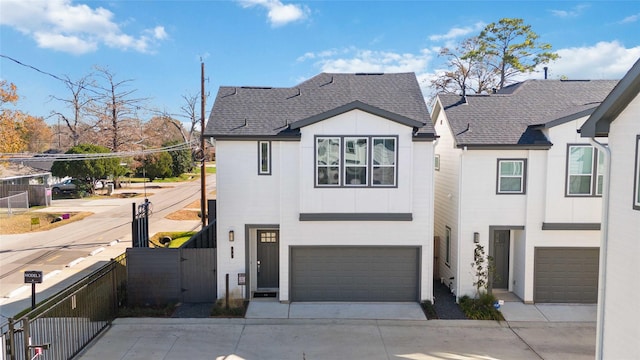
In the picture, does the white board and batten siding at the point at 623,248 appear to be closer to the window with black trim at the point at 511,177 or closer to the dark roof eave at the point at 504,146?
the dark roof eave at the point at 504,146

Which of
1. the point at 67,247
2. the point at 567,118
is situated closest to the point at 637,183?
the point at 567,118

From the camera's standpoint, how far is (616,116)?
7418 mm

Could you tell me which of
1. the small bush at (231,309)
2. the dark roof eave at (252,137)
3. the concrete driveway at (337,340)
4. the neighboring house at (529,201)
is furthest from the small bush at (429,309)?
the dark roof eave at (252,137)

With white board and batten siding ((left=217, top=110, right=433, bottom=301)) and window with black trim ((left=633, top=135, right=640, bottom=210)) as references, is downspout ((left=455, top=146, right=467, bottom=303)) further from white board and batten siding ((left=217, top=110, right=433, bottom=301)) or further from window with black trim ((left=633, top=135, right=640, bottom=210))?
window with black trim ((left=633, top=135, right=640, bottom=210))

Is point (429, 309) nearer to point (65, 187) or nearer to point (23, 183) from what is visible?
point (23, 183)

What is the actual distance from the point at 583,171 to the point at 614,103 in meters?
5.36

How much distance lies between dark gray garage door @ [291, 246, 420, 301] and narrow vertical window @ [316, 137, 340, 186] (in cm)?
226

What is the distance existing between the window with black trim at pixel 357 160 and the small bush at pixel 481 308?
4128 mm

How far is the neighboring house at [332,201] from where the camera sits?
469 inches

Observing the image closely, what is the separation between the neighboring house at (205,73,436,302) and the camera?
469 inches

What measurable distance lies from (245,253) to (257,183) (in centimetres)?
216

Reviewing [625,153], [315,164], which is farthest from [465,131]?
[625,153]

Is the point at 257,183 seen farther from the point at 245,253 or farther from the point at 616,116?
the point at 616,116

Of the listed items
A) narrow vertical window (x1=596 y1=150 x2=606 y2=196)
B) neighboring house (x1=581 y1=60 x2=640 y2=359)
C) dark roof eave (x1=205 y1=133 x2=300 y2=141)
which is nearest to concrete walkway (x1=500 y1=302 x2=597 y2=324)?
narrow vertical window (x1=596 y1=150 x2=606 y2=196)
